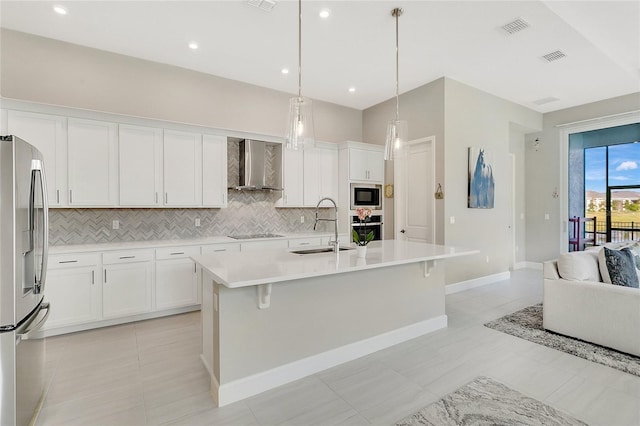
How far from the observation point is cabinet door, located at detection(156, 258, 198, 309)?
3725mm

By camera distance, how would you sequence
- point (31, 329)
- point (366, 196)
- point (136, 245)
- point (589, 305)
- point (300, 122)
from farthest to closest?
point (366, 196)
point (136, 245)
point (589, 305)
point (300, 122)
point (31, 329)

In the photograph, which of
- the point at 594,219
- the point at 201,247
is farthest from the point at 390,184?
the point at 594,219

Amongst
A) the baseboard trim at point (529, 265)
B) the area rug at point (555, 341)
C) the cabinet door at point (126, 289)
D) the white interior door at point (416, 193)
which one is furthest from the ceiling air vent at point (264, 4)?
the baseboard trim at point (529, 265)

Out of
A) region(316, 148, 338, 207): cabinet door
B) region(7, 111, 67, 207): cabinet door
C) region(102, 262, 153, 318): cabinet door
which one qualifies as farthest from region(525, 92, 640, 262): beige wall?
region(7, 111, 67, 207): cabinet door

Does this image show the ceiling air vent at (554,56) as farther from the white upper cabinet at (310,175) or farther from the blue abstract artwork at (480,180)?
the white upper cabinet at (310,175)

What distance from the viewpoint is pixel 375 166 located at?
5.57 m

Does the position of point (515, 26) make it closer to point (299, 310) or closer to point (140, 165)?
point (299, 310)

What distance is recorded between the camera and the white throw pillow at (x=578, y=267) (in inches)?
123

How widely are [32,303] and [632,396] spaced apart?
4.03 m

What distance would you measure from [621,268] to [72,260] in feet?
18.1

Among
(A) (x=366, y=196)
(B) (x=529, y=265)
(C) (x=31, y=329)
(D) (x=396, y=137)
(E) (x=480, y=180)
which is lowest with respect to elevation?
(B) (x=529, y=265)

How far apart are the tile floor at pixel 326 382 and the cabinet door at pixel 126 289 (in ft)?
0.91

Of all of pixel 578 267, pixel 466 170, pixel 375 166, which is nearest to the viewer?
pixel 578 267

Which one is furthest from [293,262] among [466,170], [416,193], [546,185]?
[546,185]
